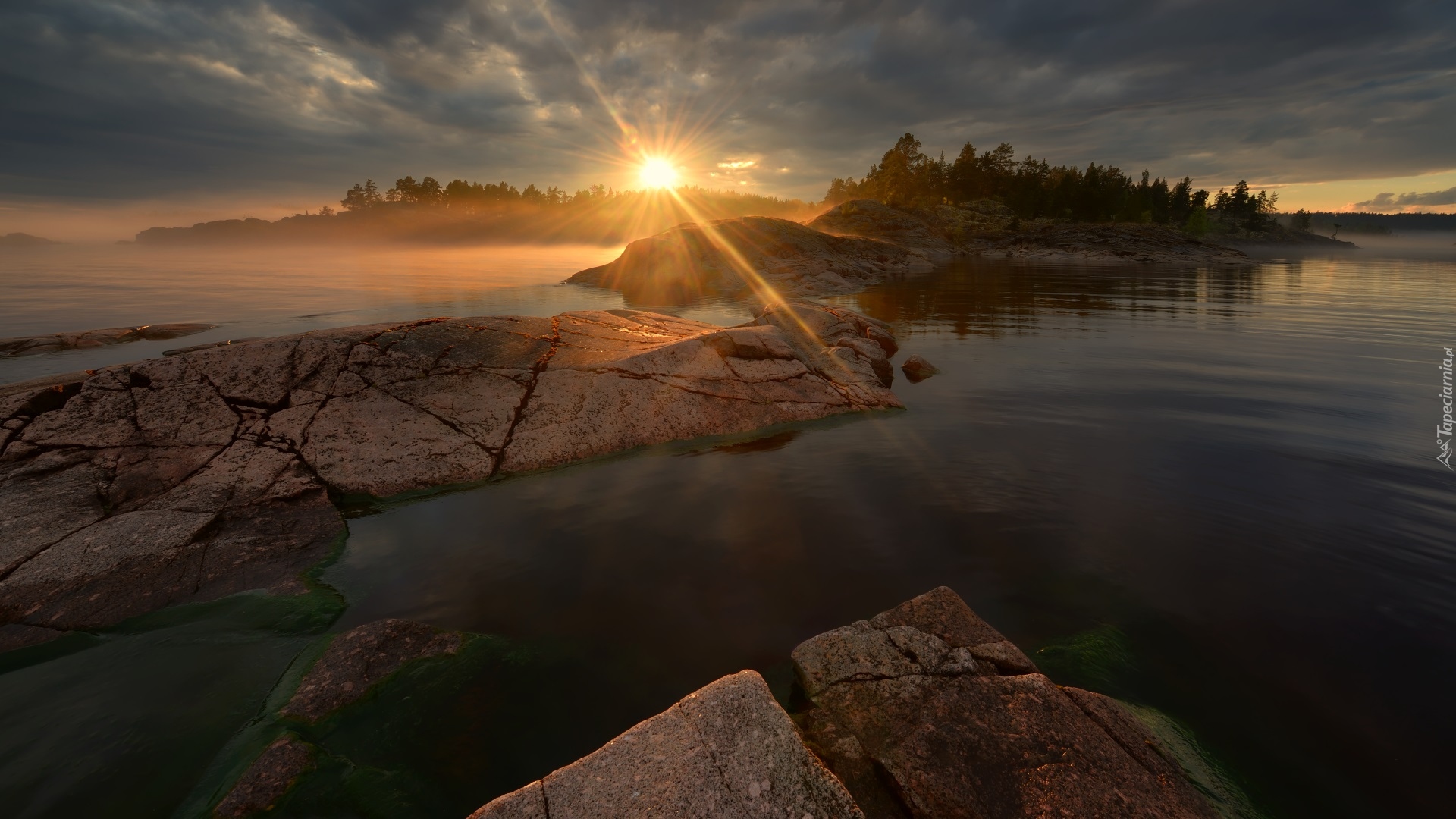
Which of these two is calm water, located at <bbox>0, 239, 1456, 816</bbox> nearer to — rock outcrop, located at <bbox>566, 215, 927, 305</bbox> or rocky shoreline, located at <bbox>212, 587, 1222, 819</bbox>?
rocky shoreline, located at <bbox>212, 587, 1222, 819</bbox>

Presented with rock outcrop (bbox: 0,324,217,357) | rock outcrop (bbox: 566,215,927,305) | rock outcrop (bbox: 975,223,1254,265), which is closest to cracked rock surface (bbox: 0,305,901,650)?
rock outcrop (bbox: 0,324,217,357)

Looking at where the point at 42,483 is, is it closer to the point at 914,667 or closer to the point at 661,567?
the point at 661,567

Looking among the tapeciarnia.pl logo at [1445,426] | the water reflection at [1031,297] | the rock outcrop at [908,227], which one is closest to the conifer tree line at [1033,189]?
the rock outcrop at [908,227]

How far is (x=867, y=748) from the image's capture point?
10.5ft

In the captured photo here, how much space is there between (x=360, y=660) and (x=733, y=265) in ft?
112

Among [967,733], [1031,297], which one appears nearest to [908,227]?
[1031,297]

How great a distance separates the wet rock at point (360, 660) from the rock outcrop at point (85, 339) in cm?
2090

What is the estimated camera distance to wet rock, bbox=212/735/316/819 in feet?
10.4

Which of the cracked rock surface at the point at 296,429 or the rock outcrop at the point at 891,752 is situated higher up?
the cracked rock surface at the point at 296,429

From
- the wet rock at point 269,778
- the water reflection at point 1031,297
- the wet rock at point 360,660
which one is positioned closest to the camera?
the wet rock at point 269,778

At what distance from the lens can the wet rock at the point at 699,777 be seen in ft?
8.23

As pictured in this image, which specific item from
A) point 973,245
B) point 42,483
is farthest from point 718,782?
point 973,245

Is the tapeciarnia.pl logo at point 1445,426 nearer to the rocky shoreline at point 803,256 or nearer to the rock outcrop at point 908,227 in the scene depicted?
the rocky shoreline at point 803,256

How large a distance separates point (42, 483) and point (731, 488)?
782cm
